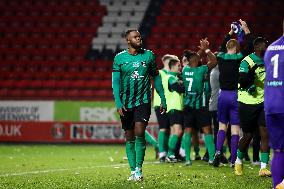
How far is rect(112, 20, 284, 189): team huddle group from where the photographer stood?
6.91 meters

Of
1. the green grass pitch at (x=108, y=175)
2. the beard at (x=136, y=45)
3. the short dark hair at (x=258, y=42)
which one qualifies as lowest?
the green grass pitch at (x=108, y=175)

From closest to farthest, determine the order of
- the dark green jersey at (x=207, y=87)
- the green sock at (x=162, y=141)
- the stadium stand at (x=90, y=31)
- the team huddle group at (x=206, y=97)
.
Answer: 1. the team huddle group at (x=206, y=97)
2. the dark green jersey at (x=207, y=87)
3. the green sock at (x=162, y=141)
4. the stadium stand at (x=90, y=31)

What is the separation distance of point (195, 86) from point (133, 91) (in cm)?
335

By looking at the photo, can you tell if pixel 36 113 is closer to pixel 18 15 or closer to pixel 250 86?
pixel 18 15

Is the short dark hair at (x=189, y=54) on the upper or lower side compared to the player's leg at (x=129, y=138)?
upper

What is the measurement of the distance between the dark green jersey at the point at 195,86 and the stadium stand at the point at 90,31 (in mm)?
10743

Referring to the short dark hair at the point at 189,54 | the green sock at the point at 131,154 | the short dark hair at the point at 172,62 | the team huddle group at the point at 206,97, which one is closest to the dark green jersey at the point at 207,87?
the team huddle group at the point at 206,97

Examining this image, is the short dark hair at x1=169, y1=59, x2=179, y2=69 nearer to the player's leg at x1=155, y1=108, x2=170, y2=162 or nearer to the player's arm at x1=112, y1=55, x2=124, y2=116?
the player's leg at x1=155, y1=108, x2=170, y2=162

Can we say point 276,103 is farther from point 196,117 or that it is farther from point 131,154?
point 196,117

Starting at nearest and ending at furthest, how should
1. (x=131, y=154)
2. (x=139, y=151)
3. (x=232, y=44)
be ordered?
(x=139, y=151) < (x=131, y=154) < (x=232, y=44)

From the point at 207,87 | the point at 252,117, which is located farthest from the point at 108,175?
the point at 207,87

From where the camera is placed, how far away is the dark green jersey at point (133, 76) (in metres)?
9.45

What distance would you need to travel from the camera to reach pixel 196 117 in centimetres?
1266

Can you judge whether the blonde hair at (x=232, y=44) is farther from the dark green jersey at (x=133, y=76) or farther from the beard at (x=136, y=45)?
the beard at (x=136, y=45)
